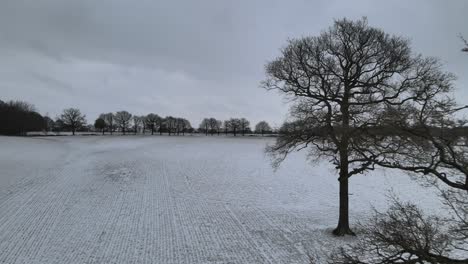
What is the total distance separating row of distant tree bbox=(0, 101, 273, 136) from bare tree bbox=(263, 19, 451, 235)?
94.9 m

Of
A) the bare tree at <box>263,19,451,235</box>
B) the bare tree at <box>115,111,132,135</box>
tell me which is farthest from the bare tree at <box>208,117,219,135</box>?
the bare tree at <box>263,19,451,235</box>

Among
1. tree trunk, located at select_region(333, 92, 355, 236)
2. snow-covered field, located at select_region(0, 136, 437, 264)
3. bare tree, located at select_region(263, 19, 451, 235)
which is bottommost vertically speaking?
snow-covered field, located at select_region(0, 136, 437, 264)

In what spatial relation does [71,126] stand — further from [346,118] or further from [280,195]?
[346,118]

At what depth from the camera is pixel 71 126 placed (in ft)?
351

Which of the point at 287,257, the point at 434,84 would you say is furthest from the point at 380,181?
the point at 287,257

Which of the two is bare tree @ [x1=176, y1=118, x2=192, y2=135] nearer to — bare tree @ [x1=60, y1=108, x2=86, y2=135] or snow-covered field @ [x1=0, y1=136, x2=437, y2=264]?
bare tree @ [x1=60, y1=108, x2=86, y2=135]

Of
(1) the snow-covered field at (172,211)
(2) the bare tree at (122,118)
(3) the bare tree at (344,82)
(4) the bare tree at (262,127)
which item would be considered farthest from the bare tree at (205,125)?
(3) the bare tree at (344,82)

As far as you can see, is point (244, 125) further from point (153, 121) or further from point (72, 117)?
point (72, 117)

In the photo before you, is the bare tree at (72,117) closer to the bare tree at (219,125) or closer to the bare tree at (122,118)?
the bare tree at (122,118)

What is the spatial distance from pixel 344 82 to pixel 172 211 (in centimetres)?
1176

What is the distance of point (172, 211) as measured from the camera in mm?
16203

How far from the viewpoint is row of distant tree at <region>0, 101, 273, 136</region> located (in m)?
81.9

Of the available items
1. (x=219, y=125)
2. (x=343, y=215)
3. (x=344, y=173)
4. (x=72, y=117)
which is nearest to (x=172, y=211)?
(x=343, y=215)

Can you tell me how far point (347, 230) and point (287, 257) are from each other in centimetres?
414
